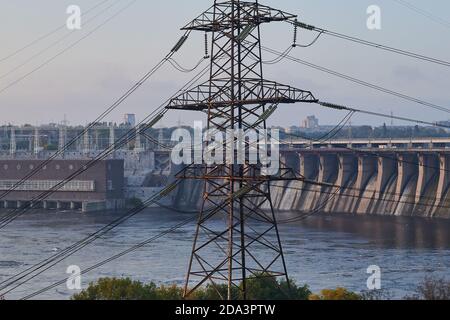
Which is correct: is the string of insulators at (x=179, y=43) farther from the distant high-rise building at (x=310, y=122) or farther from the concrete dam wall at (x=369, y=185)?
the distant high-rise building at (x=310, y=122)

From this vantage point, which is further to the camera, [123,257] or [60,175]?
[60,175]

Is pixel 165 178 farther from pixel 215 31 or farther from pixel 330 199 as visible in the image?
→ pixel 215 31

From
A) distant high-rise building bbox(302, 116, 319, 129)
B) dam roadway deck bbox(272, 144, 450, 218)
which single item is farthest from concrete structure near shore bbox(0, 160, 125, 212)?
distant high-rise building bbox(302, 116, 319, 129)

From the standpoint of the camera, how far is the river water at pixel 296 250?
2677cm

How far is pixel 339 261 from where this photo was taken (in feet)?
101

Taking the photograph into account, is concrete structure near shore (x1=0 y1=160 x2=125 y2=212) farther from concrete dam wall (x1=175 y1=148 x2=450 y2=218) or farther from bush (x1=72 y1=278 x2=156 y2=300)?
bush (x1=72 y1=278 x2=156 y2=300)

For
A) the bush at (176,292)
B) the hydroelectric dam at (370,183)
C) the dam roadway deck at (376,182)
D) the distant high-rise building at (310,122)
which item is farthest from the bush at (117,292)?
the distant high-rise building at (310,122)

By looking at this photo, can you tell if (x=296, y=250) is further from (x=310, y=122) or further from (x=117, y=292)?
(x=310, y=122)

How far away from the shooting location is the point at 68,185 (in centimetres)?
5984

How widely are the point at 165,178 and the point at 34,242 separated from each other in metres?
27.3

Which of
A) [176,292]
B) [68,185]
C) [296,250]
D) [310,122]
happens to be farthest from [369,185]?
[310,122]

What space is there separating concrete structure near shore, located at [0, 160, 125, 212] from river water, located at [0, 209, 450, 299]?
7059mm

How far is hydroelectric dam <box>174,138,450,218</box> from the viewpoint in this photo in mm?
52250
